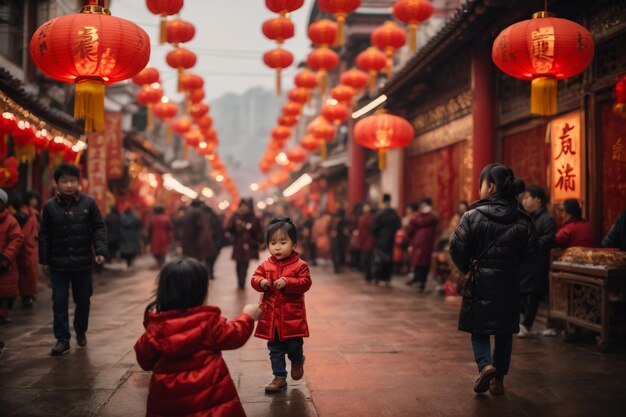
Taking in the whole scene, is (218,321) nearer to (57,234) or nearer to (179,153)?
(57,234)

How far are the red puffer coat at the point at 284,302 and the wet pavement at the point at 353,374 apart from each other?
496mm

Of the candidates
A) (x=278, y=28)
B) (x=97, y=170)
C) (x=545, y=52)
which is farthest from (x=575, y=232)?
(x=97, y=170)

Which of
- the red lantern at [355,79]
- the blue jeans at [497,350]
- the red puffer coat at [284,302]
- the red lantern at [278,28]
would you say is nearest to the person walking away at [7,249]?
the red puffer coat at [284,302]

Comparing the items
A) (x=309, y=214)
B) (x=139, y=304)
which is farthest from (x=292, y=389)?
(x=309, y=214)

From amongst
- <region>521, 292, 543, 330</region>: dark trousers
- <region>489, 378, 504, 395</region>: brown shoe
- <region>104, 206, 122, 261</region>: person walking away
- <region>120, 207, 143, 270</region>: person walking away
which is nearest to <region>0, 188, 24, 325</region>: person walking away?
<region>489, 378, 504, 395</region>: brown shoe

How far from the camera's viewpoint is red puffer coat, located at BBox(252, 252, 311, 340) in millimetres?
4762

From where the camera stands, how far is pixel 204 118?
18062 mm

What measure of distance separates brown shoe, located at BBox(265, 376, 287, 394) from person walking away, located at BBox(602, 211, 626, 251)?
13.3 feet

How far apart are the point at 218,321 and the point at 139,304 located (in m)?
7.01

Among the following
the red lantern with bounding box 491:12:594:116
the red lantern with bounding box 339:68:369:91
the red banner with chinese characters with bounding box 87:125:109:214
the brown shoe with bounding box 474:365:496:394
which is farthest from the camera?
the red banner with chinese characters with bounding box 87:125:109:214

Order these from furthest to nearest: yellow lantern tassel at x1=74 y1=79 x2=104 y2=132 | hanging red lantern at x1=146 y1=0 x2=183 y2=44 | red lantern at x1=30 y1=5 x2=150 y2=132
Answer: hanging red lantern at x1=146 y1=0 x2=183 y2=44
yellow lantern tassel at x1=74 y1=79 x2=104 y2=132
red lantern at x1=30 y1=5 x2=150 y2=132

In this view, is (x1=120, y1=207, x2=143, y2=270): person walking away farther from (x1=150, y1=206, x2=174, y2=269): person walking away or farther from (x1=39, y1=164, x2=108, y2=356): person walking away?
(x1=39, y1=164, x2=108, y2=356): person walking away

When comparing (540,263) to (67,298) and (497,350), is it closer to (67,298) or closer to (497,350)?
(497,350)

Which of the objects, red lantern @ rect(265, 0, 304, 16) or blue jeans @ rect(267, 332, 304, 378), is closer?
blue jeans @ rect(267, 332, 304, 378)
